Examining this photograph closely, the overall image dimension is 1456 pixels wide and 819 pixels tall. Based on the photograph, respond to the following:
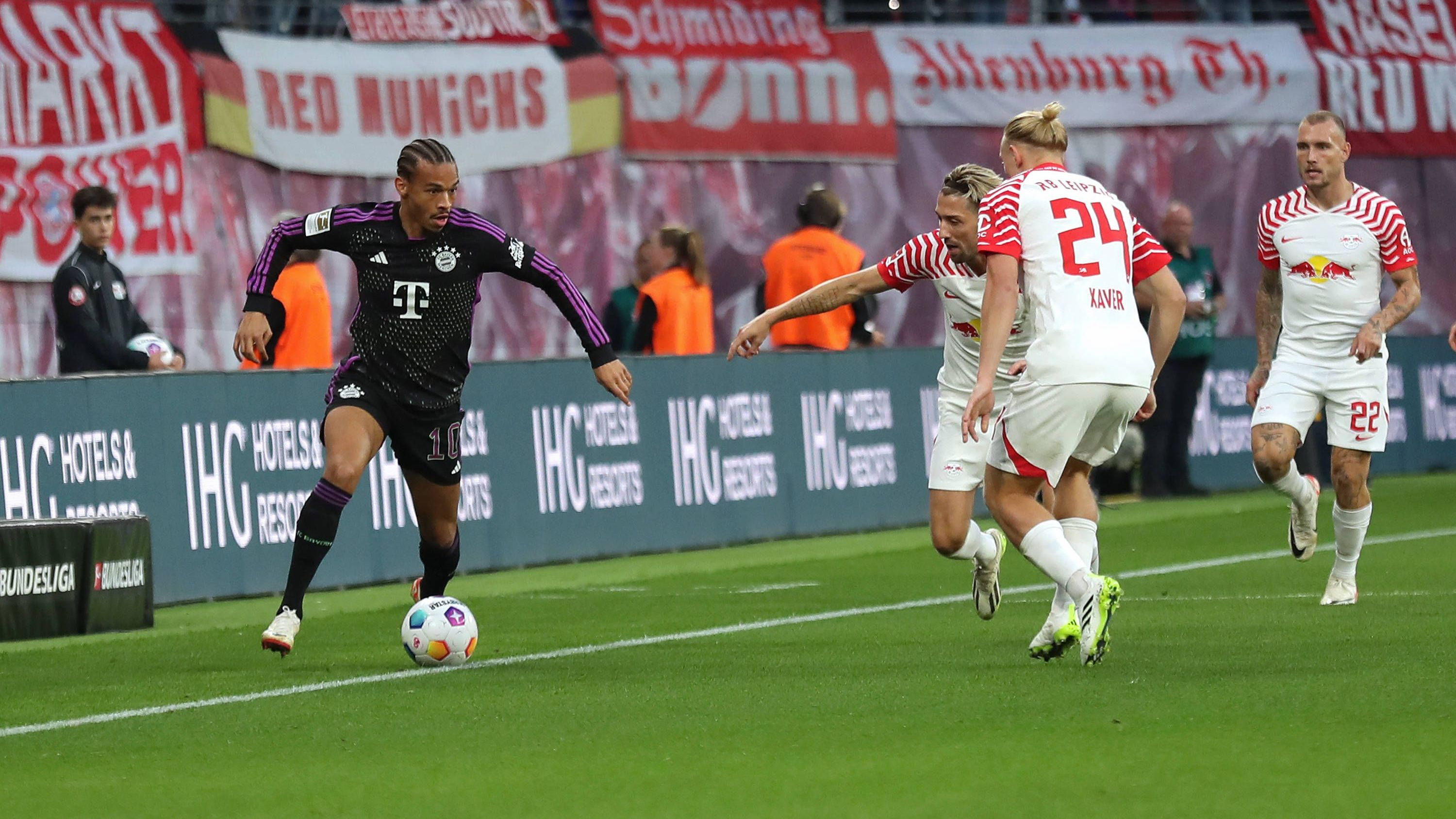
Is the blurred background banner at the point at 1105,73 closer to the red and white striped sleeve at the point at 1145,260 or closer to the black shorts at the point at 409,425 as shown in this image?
the black shorts at the point at 409,425

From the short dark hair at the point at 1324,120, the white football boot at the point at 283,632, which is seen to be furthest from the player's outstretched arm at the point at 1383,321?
the white football boot at the point at 283,632

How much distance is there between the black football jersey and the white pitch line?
3.56 feet

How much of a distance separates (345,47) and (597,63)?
269 centimetres

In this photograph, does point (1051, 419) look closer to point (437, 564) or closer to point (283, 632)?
point (437, 564)

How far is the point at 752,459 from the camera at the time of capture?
52.9 feet

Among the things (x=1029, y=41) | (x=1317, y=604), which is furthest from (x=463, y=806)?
(x=1029, y=41)

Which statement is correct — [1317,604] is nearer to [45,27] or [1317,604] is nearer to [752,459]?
[752,459]

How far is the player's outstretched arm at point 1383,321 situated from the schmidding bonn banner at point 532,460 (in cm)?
430

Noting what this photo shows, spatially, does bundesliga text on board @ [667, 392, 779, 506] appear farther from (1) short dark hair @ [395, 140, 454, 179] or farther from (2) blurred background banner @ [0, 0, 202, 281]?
(1) short dark hair @ [395, 140, 454, 179]

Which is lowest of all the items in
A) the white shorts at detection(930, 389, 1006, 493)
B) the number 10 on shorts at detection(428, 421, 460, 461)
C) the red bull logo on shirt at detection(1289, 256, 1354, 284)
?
the white shorts at detection(930, 389, 1006, 493)

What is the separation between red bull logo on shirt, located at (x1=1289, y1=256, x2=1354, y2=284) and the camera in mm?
10906

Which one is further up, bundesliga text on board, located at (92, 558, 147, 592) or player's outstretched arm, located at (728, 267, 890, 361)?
player's outstretched arm, located at (728, 267, 890, 361)

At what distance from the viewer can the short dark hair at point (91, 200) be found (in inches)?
505

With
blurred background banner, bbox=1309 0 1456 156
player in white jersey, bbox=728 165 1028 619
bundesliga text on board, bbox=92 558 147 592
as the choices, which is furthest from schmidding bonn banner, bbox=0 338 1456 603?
blurred background banner, bbox=1309 0 1456 156
